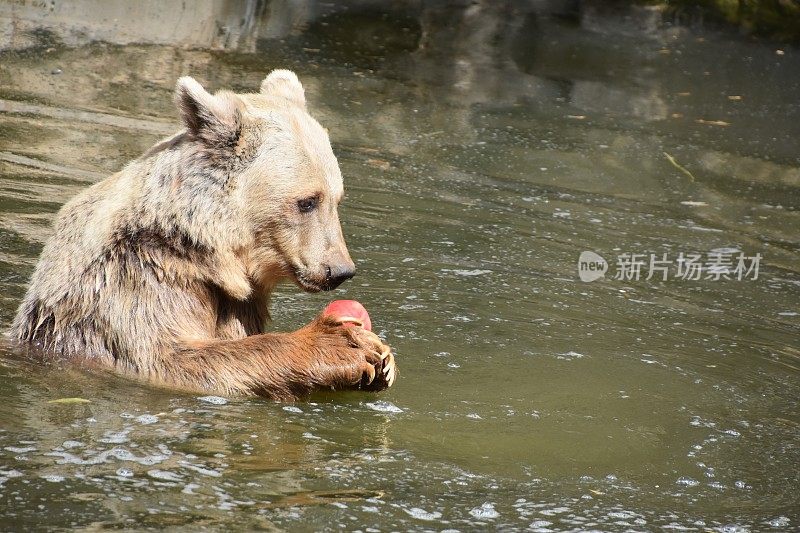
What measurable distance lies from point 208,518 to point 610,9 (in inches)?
547

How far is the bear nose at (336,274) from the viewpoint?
534 cm

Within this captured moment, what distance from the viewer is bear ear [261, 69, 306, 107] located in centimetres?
580

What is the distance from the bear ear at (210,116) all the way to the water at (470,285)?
3.77ft

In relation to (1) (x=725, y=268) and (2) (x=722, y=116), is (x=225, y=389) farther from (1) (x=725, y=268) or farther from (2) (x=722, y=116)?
(2) (x=722, y=116)

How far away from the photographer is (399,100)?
11703 mm

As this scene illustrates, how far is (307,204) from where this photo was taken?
5359 millimetres

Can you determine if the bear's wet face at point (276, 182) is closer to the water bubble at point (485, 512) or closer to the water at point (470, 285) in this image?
the water at point (470, 285)

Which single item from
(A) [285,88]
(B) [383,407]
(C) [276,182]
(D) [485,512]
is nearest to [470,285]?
(A) [285,88]

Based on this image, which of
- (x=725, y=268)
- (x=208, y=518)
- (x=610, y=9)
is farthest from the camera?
(x=610, y=9)

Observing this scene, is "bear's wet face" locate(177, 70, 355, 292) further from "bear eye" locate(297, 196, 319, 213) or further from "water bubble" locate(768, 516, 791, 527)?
"water bubble" locate(768, 516, 791, 527)

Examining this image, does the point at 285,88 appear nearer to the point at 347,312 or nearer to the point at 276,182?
the point at 276,182

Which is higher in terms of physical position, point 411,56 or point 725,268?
point 411,56

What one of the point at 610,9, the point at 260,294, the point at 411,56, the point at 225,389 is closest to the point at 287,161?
the point at 260,294

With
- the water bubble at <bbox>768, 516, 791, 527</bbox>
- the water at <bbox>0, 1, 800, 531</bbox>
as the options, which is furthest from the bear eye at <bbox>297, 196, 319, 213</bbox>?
the water bubble at <bbox>768, 516, 791, 527</bbox>
